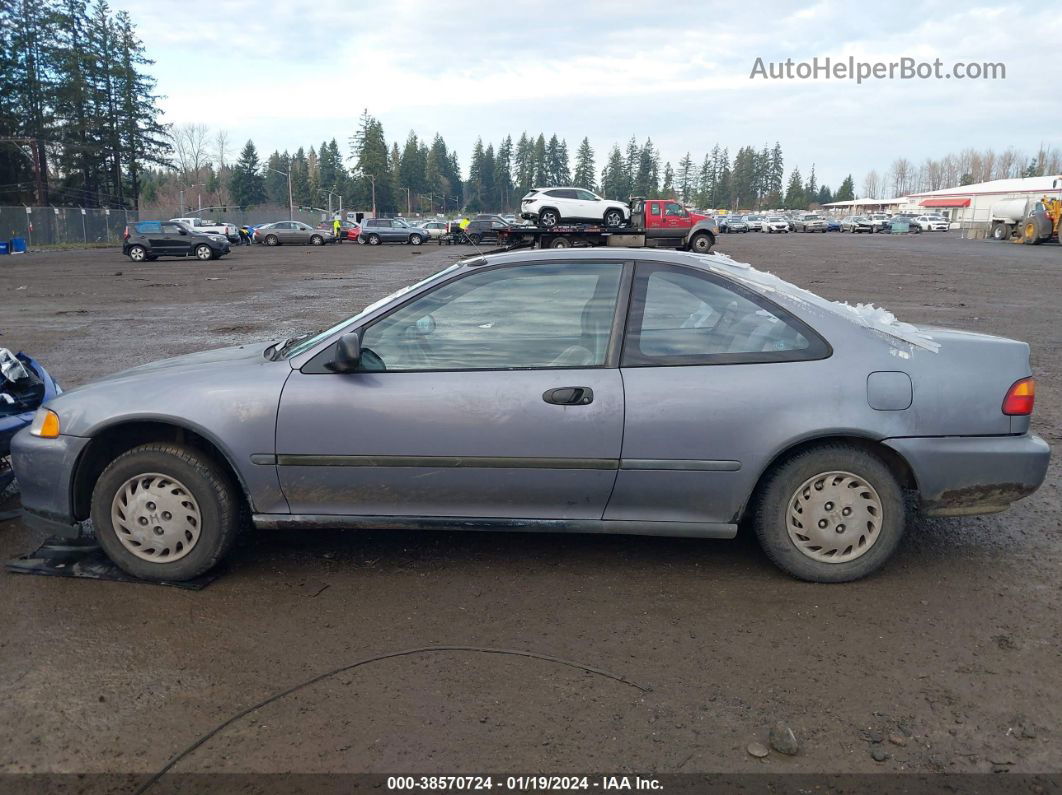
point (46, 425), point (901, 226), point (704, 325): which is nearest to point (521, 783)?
point (704, 325)

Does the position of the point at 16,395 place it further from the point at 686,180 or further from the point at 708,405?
the point at 686,180

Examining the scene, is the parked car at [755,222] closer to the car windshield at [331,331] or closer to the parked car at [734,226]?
the parked car at [734,226]

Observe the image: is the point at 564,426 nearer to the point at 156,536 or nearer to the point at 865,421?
the point at 865,421

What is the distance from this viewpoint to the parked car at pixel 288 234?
52719mm

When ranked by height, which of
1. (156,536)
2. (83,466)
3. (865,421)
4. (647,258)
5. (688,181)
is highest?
(688,181)

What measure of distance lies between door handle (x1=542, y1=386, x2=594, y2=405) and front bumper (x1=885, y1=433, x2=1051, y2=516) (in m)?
1.34

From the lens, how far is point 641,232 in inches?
1268

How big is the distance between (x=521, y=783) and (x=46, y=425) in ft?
9.50

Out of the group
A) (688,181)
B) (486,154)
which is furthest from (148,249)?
(688,181)

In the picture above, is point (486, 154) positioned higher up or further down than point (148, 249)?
higher up

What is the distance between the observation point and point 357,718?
280 cm

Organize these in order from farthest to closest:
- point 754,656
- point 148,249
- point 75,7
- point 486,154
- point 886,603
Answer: point 486,154
point 75,7
point 148,249
point 886,603
point 754,656

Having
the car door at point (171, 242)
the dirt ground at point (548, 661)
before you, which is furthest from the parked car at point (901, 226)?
the dirt ground at point (548, 661)

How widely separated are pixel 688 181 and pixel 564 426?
171 meters
